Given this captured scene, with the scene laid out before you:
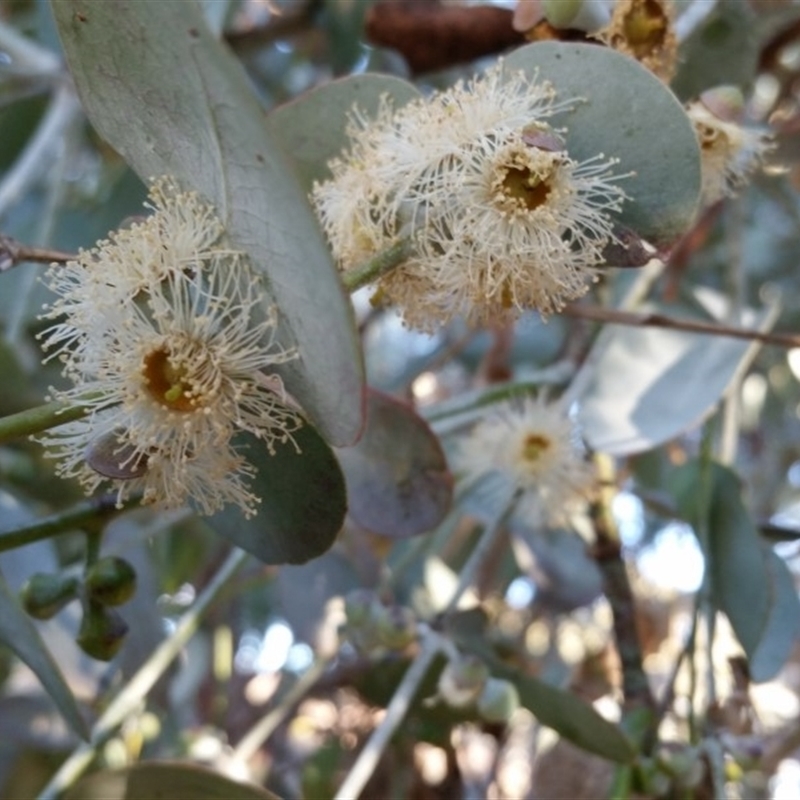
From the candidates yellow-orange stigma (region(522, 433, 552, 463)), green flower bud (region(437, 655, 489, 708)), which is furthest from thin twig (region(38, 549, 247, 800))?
yellow-orange stigma (region(522, 433, 552, 463))

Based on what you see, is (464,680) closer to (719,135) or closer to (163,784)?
(163,784)

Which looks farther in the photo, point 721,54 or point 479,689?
point 721,54

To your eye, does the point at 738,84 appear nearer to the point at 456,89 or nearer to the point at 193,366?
the point at 456,89

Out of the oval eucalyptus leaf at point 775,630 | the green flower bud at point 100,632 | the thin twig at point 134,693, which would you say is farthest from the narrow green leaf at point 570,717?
the green flower bud at point 100,632

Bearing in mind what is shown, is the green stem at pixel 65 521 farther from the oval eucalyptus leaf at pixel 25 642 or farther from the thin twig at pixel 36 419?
the thin twig at pixel 36 419

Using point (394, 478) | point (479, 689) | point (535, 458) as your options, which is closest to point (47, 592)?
point (394, 478)

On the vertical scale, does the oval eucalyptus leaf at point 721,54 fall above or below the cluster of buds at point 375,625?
above

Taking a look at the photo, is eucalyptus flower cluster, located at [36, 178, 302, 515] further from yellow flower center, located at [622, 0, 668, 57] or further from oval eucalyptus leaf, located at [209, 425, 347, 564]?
yellow flower center, located at [622, 0, 668, 57]

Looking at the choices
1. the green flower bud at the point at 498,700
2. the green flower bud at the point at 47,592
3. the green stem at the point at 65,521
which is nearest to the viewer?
the green stem at the point at 65,521
